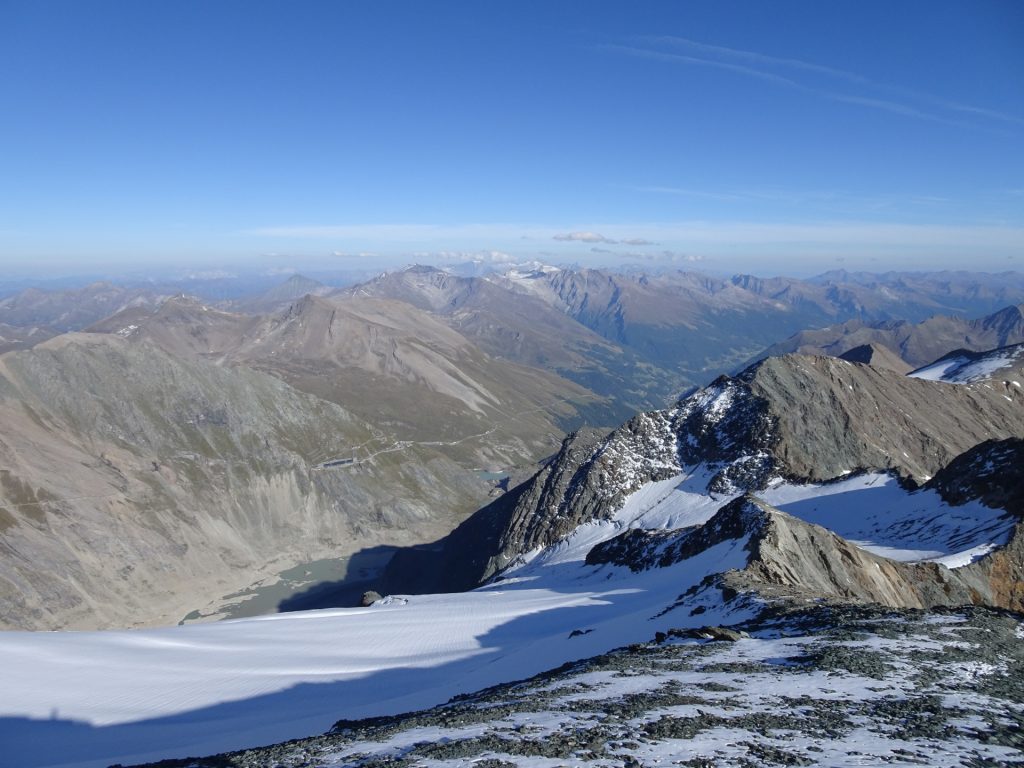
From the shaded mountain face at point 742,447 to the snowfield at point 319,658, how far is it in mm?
25541

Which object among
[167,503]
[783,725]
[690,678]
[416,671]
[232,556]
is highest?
[783,725]

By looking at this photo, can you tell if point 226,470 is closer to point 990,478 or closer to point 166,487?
point 166,487

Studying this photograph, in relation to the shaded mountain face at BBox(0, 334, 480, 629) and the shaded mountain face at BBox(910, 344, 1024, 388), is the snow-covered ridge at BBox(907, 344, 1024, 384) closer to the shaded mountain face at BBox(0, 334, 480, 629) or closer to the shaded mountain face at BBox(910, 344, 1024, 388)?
the shaded mountain face at BBox(910, 344, 1024, 388)

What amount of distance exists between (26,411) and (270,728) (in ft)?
414

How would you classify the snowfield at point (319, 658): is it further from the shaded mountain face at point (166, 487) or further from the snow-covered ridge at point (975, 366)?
the snow-covered ridge at point (975, 366)

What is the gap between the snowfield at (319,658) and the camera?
2366 cm

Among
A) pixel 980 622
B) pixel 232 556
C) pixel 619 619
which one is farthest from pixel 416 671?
pixel 232 556

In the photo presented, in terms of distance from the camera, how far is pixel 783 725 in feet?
47.4

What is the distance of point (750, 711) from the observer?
1562 centimetres

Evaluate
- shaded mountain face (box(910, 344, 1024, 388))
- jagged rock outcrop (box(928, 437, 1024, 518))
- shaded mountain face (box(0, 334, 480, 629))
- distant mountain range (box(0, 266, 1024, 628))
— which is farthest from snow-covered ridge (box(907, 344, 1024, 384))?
shaded mountain face (box(0, 334, 480, 629))

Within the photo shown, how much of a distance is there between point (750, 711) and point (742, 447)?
73471 millimetres

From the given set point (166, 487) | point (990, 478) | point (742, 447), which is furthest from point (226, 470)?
point (990, 478)

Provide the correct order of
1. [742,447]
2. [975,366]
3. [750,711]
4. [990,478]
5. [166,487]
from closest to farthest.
→ [750,711]
[990,478]
[742,447]
[166,487]
[975,366]

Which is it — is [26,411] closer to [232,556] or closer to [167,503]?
[167,503]
